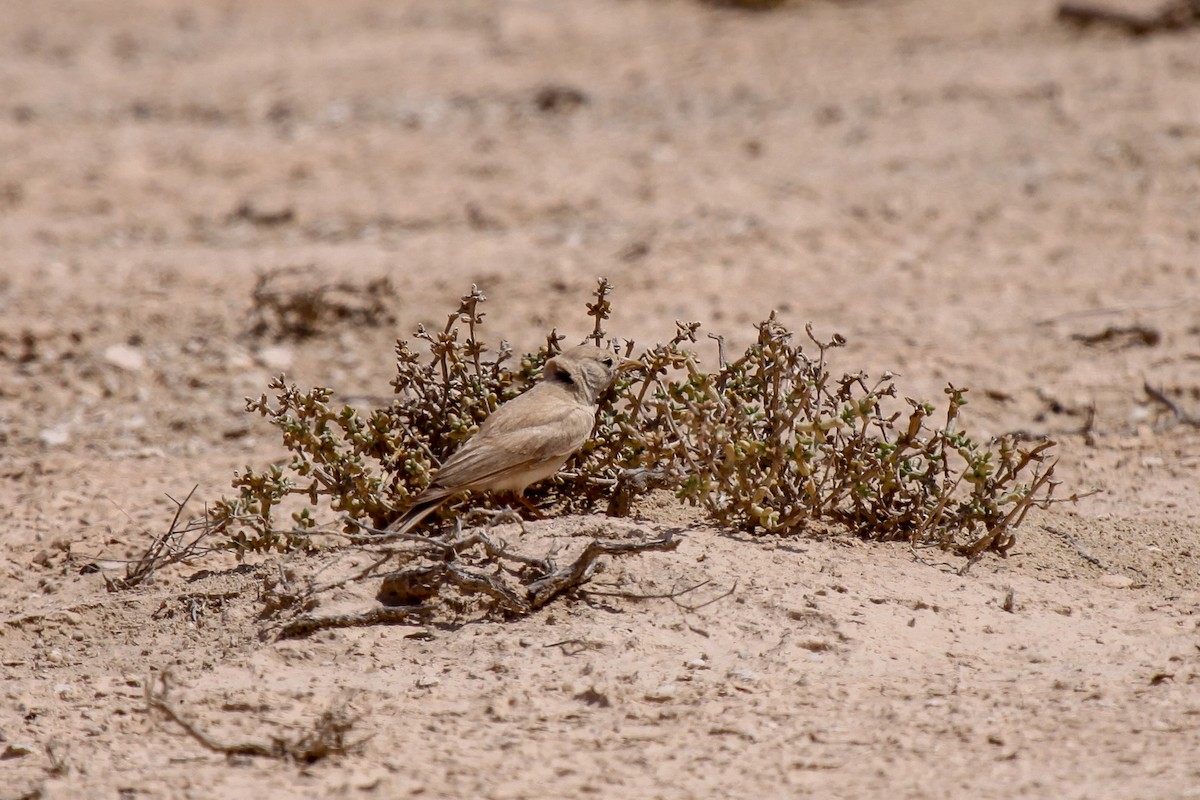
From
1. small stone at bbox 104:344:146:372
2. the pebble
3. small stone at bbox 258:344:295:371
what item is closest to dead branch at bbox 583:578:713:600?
the pebble

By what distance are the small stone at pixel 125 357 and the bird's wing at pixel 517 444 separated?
3.49 metres

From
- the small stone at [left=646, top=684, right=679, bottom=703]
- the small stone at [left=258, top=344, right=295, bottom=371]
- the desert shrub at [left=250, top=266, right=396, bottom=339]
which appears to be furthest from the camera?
the desert shrub at [left=250, top=266, right=396, bottom=339]

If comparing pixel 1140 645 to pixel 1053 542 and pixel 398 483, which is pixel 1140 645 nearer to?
pixel 1053 542

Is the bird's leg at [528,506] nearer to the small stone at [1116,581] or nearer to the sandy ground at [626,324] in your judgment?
the sandy ground at [626,324]

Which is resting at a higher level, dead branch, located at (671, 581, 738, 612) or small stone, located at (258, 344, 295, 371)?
small stone, located at (258, 344, 295, 371)

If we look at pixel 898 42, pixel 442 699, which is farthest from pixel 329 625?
pixel 898 42

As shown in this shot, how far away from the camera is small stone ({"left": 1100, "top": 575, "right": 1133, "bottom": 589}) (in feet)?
15.8

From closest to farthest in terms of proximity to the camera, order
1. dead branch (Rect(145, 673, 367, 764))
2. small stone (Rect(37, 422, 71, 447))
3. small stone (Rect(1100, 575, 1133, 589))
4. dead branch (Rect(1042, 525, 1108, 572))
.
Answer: dead branch (Rect(145, 673, 367, 764)) < small stone (Rect(1100, 575, 1133, 589)) < dead branch (Rect(1042, 525, 1108, 572)) < small stone (Rect(37, 422, 71, 447))

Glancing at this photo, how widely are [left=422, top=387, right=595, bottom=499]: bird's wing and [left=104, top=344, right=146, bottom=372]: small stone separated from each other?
3.49 m

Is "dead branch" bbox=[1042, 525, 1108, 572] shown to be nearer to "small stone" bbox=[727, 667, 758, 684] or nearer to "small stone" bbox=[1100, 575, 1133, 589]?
"small stone" bbox=[1100, 575, 1133, 589]

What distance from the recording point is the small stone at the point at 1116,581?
482 centimetres

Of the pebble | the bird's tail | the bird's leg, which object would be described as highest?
the bird's tail

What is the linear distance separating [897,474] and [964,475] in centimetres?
22

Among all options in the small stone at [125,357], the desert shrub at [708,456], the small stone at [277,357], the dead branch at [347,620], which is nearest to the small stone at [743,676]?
the desert shrub at [708,456]
